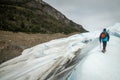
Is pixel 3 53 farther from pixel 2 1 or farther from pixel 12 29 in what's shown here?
pixel 2 1

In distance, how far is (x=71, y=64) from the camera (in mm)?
14445

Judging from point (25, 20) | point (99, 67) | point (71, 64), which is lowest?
point (71, 64)

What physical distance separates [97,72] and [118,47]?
489 cm

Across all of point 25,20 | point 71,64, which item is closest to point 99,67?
point 71,64

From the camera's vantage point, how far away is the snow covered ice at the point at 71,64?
1162 centimetres

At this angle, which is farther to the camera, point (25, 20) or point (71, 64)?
point (25, 20)

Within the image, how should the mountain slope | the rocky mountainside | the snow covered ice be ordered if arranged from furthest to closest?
the rocky mountainside
the snow covered ice
the mountain slope

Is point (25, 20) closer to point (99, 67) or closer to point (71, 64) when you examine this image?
point (71, 64)

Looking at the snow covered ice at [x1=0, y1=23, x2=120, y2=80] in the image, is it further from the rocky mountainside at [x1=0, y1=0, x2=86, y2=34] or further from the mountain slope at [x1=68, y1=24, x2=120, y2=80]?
the rocky mountainside at [x1=0, y1=0, x2=86, y2=34]

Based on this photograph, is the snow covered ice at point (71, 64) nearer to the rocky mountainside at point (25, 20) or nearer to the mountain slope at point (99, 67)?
the mountain slope at point (99, 67)

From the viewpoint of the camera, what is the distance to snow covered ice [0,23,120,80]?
11.6 m

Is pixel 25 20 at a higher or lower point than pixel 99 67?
higher

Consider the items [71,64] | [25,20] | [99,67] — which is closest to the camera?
[99,67]

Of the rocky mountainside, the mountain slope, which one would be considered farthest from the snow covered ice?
the rocky mountainside
